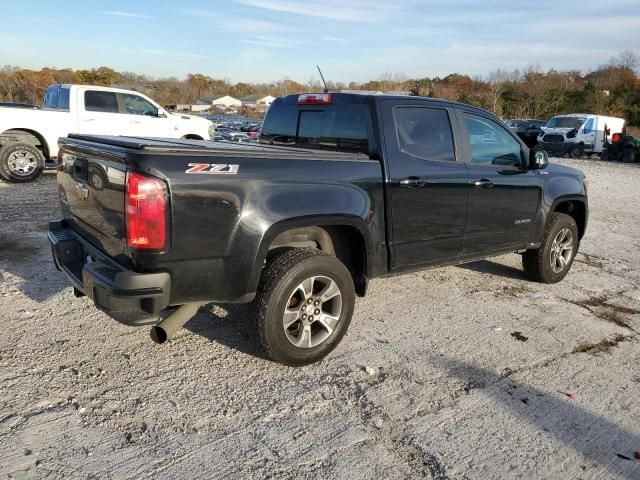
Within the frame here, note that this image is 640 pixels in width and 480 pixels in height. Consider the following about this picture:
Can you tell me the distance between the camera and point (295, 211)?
3445 mm

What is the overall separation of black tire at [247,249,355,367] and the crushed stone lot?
5.4 inches

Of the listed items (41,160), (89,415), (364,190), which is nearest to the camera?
(89,415)

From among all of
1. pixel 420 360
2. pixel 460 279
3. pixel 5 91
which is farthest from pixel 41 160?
pixel 5 91

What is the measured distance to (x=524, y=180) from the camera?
525cm

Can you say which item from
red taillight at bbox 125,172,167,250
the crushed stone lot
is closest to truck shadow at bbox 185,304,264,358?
the crushed stone lot

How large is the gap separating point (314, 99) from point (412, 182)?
3.91 feet

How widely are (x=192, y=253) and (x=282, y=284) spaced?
630mm

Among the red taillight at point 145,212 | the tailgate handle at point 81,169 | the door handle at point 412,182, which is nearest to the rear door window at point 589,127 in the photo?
the door handle at point 412,182

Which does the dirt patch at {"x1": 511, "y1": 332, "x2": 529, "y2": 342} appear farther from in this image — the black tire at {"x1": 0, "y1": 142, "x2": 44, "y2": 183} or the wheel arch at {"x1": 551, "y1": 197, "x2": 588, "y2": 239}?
the black tire at {"x1": 0, "y1": 142, "x2": 44, "y2": 183}

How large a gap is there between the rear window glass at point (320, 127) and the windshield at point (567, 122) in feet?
80.1

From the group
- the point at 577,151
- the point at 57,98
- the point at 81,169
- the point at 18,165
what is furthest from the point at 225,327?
the point at 577,151

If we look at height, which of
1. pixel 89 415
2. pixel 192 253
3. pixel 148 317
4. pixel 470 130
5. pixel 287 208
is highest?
pixel 470 130

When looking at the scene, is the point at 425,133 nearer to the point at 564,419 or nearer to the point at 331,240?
the point at 331,240

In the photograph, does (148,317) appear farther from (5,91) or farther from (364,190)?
(5,91)
